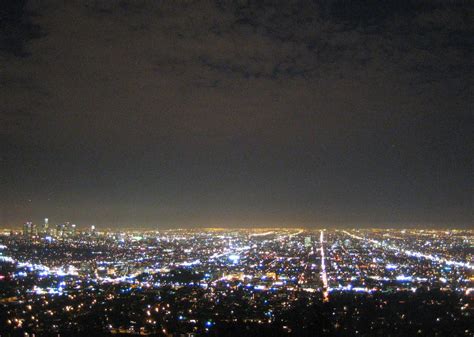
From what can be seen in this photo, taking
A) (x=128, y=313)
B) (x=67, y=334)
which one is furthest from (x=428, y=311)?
(x=67, y=334)

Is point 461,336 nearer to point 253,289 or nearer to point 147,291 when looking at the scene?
point 253,289

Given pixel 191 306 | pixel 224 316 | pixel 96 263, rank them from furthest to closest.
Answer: pixel 96 263 < pixel 191 306 < pixel 224 316

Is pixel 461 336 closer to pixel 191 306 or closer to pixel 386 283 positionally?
pixel 191 306

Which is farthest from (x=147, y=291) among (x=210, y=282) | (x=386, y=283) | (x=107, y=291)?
(x=386, y=283)

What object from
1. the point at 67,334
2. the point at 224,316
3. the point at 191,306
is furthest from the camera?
the point at 191,306

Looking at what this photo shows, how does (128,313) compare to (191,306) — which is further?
(191,306)

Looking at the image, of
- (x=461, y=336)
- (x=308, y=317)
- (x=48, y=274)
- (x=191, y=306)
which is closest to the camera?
(x=461, y=336)

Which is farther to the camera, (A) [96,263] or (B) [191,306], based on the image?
(A) [96,263]

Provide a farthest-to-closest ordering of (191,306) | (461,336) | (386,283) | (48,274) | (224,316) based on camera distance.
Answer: (48,274) → (386,283) → (191,306) → (224,316) → (461,336)
